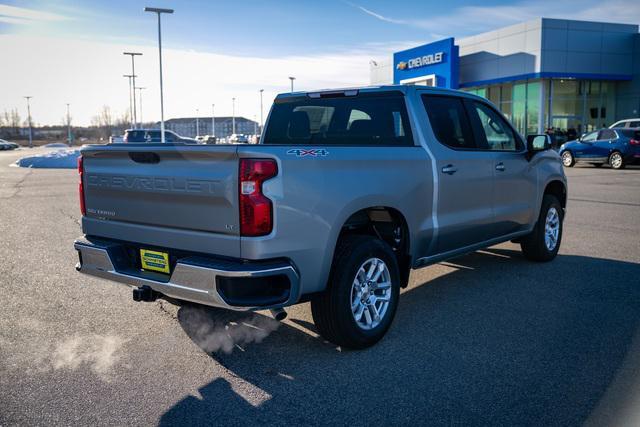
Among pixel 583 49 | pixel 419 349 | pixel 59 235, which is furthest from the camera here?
pixel 583 49

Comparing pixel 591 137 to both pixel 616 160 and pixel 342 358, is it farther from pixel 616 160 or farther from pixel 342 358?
pixel 342 358

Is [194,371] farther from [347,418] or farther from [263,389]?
[347,418]

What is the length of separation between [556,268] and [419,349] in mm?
3228

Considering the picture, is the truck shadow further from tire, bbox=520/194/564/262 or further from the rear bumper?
tire, bbox=520/194/564/262

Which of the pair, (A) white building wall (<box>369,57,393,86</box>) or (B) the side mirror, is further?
(A) white building wall (<box>369,57,393,86</box>)

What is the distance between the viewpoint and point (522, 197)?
6309 mm

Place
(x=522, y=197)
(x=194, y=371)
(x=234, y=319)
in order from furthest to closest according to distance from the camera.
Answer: (x=522, y=197)
(x=234, y=319)
(x=194, y=371)

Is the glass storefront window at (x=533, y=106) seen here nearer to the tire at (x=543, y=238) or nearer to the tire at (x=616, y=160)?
the tire at (x=616, y=160)

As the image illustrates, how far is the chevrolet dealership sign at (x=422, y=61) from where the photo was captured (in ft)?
127

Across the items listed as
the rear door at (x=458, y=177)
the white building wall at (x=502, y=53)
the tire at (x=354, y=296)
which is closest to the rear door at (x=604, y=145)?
the white building wall at (x=502, y=53)

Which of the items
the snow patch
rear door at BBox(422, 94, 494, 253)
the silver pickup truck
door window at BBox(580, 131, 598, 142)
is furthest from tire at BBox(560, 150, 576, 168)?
the snow patch

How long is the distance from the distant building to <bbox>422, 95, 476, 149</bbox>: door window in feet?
462

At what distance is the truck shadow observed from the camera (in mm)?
3260

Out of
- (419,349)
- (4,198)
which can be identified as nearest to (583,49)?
(4,198)
